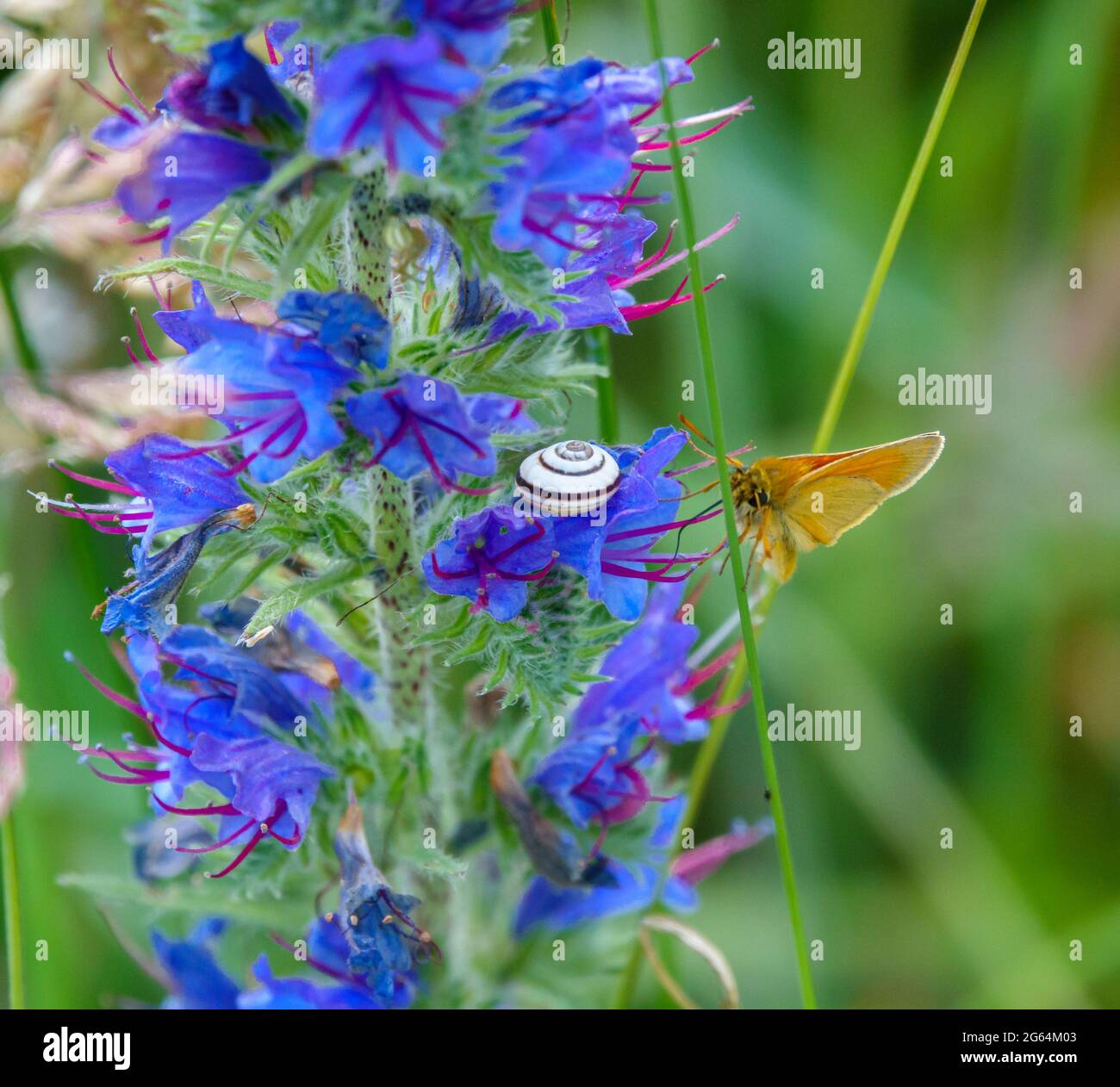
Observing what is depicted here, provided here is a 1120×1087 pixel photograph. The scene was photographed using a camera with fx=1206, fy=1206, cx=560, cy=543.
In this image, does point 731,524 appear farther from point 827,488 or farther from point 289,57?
point 289,57

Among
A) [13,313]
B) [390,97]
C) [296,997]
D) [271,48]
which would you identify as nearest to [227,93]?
[390,97]

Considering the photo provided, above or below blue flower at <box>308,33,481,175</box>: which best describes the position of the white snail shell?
below

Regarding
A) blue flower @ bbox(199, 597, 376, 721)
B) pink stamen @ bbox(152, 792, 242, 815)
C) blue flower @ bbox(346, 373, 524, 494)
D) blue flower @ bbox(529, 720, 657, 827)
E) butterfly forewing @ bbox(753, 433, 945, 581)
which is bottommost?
blue flower @ bbox(529, 720, 657, 827)

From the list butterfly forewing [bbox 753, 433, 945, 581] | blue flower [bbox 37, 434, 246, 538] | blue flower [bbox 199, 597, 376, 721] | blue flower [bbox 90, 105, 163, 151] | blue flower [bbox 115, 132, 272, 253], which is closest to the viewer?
blue flower [bbox 115, 132, 272, 253]

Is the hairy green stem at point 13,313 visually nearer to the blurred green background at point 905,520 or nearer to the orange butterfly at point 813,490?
the blurred green background at point 905,520

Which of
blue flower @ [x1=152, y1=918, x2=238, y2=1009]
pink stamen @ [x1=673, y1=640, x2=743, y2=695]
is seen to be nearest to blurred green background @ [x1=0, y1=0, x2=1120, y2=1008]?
blue flower @ [x1=152, y1=918, x2=238, y2=1009]

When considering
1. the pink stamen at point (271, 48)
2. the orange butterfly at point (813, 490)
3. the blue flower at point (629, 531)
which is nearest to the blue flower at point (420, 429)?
the blue flower at point (629, 531)

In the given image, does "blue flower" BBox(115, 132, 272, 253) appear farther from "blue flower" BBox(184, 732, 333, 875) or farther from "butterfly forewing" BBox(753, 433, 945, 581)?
"butterfly forewing" BBox(753, 433, 945, 581)
